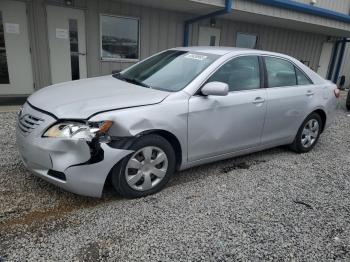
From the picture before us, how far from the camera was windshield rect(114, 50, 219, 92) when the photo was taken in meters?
3.44

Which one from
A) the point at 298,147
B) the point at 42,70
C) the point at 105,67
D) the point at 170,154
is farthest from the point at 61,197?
the point at 105,67

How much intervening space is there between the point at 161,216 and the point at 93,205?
27.3 inches

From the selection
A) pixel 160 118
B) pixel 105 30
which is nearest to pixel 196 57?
pixel 160 118

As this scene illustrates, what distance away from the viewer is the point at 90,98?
2.96m

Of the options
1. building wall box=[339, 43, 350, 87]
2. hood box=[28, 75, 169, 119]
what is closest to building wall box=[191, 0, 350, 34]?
building wall box=[339, 43, 350, 87]

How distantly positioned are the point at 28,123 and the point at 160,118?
49.6 inches

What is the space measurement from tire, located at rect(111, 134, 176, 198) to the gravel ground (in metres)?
0.12

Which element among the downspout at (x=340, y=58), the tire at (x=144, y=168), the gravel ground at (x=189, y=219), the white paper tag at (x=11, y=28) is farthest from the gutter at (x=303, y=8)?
the tire at (x=144, y=168)

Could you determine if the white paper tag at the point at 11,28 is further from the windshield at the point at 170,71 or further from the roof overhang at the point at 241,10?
the windshield at the point at 170,71

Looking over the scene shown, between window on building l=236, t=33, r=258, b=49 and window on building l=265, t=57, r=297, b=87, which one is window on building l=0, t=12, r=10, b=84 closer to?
window on building l=265, t=57, r=297, b=87

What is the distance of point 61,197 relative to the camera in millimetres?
3055

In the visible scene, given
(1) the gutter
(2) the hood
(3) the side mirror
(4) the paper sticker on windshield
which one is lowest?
(2) the hood

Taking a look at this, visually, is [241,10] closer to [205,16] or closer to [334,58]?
→ [205,16]

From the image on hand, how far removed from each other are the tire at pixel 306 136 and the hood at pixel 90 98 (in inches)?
103
